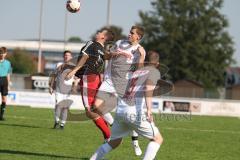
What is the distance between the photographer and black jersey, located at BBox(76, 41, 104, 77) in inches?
488

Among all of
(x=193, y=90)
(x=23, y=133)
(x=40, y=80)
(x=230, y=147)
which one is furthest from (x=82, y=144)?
(x=193, y=90)

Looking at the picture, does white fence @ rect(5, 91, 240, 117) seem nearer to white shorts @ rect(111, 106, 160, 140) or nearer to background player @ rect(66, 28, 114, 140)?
background player @ rect(66, 28, 114, 140)

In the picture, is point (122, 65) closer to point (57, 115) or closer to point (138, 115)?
point (138, 115)

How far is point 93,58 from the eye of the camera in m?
12.7

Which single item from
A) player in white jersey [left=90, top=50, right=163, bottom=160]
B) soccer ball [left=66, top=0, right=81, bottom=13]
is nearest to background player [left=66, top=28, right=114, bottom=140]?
player in white jersey [left=90, top=50, right=163, bottom=160]

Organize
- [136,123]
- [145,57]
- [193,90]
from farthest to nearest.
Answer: [193,90] < [145,57] < [136,123]

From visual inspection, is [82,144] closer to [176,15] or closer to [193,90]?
[193,90]

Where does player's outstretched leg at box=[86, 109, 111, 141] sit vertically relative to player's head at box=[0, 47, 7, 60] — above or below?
below

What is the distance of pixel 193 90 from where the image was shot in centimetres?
4469

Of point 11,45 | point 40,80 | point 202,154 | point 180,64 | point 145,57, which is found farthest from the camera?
point 11,45

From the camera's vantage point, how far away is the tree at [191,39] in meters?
83.5

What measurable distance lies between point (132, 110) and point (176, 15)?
78.5m

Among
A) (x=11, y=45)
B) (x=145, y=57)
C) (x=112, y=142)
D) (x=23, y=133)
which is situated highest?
(x=145, y=57)

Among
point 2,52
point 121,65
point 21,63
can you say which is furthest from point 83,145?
point 21,63
